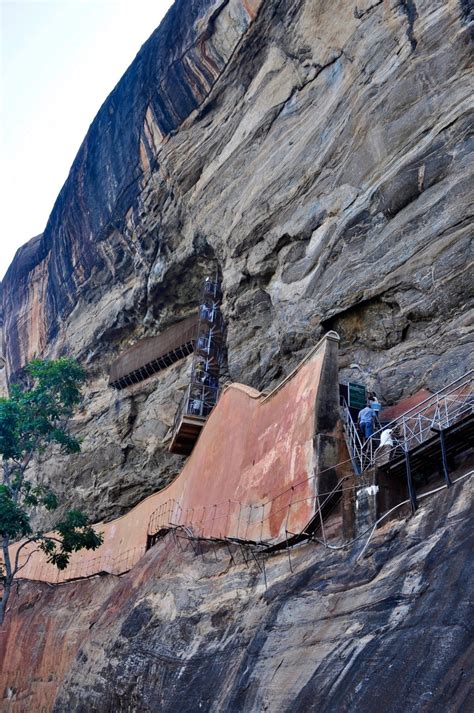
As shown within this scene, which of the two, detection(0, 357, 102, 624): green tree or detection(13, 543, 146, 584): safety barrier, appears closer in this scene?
detection(0, 357, 102, 624): green tree

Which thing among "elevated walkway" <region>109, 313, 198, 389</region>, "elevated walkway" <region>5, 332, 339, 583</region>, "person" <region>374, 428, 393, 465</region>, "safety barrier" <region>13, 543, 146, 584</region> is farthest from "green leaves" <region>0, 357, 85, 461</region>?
"person" <region>374, 428, 393, 465</region>

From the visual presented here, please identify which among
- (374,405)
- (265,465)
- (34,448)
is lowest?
Answer: (265,465)

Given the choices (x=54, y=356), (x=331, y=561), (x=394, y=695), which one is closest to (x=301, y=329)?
(x=331, y=561)

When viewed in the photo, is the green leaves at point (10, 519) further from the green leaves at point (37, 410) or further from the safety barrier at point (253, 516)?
the safety barrier at point (253, 516)

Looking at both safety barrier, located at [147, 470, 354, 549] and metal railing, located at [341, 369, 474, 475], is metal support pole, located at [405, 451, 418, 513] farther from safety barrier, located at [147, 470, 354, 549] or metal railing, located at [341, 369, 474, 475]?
safety barrier, located at [147, 470, 354, 549]

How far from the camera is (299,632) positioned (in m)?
7.88

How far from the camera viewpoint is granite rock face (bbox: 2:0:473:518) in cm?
1280

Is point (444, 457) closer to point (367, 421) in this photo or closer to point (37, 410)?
point (367, 421)

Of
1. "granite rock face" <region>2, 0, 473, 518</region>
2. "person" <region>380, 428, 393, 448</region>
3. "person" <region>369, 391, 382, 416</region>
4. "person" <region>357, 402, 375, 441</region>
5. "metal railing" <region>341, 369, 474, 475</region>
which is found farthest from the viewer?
"granite rock face" <region>2, 0, 473, 518</region>

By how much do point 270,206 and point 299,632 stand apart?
11.7 meters

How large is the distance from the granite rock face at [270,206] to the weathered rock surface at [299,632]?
424 centimetres

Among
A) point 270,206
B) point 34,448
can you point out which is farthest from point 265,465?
point 34,448

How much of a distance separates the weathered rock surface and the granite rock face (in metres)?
4.24

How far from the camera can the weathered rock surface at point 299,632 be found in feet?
19.2
